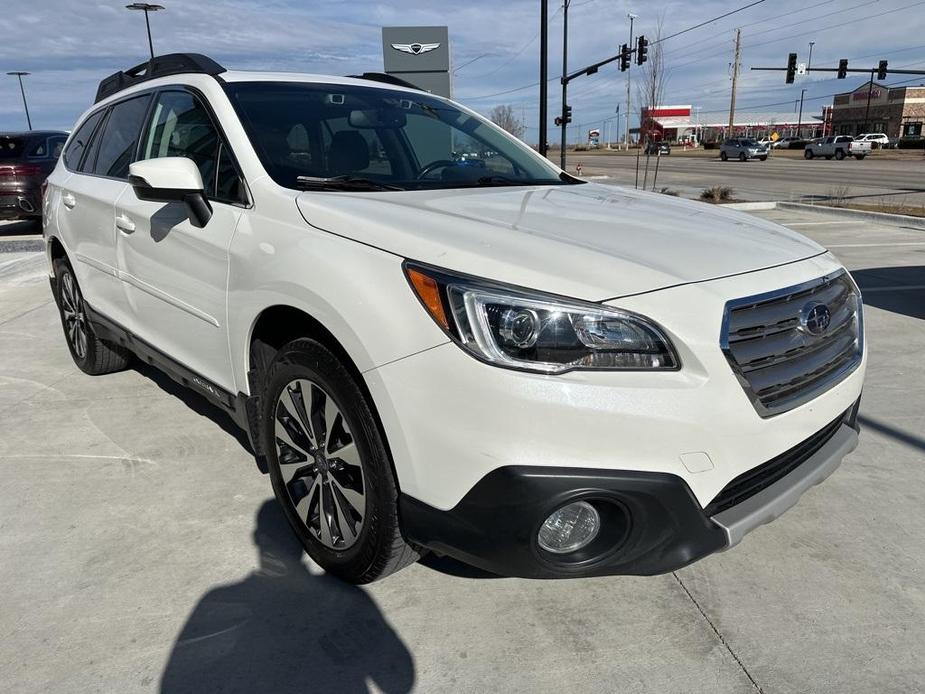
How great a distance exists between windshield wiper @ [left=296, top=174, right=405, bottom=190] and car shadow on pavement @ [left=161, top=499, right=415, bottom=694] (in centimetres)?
140

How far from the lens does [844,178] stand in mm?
26219

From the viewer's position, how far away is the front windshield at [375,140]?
9.13 feet

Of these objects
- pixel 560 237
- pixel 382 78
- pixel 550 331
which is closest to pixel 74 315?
pixel 382 78

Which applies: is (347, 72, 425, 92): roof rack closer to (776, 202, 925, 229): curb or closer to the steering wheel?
the steering wheel

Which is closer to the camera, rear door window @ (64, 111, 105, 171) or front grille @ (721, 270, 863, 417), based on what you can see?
front grille @ (721, 270, 863, 417)

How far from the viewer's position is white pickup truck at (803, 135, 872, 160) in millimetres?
44938

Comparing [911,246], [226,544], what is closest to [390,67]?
[911,246]

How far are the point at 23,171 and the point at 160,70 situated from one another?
9.26 m

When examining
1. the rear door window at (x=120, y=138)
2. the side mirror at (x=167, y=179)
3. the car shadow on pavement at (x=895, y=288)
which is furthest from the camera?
the car shadow on pavement at (x=895, y=288)

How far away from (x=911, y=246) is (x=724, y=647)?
961 cm

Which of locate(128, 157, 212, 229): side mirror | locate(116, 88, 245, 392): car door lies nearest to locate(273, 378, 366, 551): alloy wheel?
locate(116, 88, 245, 392): car door

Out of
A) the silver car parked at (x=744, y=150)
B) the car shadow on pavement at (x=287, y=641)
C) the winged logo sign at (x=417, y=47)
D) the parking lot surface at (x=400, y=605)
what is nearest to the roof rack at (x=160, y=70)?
the parking lot surface at (x=400, y=605)

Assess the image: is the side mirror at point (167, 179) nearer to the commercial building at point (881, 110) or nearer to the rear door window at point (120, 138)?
the rear door window at point (120, 138)

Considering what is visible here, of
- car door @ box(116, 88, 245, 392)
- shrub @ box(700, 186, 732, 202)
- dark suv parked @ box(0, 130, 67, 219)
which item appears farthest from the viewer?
shrub @ box(700, 186, 732, 202)
